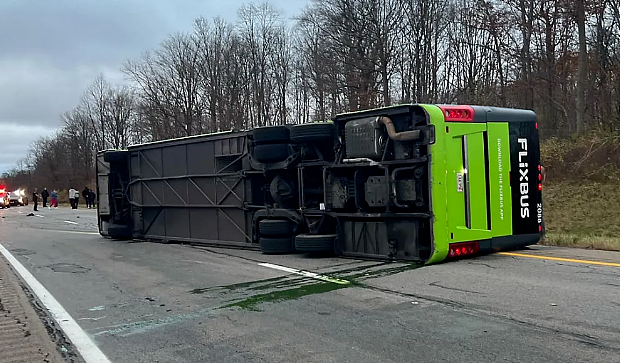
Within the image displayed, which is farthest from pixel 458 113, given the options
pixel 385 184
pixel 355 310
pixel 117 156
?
pixel 117 156

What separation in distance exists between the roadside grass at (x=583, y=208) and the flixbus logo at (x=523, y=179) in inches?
349

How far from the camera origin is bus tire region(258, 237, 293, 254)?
1069cm

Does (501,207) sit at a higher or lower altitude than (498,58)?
lower

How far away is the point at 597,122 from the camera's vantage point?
25188mm

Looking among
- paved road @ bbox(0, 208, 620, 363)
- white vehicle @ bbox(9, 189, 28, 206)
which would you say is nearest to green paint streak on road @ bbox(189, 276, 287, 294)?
Result: paved road @ bbox(0, 208, 620, 363)

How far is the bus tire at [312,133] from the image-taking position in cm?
997

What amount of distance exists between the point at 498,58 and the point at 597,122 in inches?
328

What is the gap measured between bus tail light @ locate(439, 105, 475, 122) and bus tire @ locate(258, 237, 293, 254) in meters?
3.91

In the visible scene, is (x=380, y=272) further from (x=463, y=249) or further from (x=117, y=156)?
(x=117, y=156)

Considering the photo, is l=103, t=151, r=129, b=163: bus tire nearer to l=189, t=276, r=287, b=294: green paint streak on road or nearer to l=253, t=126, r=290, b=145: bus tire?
l=253, t=126, r=290, b=145: bus tire

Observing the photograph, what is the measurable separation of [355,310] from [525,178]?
4347mm

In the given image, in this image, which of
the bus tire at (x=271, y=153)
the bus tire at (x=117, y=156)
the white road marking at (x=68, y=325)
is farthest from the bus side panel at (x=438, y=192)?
the bus tire at (x=117, y=156)

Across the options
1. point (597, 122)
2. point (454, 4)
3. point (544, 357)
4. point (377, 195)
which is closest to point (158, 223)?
point (377, 195)

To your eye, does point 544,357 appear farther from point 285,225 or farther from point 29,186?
point 29,186
